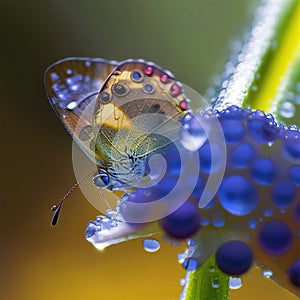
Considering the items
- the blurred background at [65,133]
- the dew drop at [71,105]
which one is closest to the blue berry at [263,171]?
the dew drop at [71,105]

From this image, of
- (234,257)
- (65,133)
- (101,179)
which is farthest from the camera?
(65,133)

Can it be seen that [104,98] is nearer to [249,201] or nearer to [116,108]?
[116,108]

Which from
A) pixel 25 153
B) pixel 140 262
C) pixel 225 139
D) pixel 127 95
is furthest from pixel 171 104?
pixel 25 153

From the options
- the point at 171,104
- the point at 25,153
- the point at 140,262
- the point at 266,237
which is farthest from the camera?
the point at 25,153

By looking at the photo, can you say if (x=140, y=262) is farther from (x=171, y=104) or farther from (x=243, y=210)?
(x=243, y=210)

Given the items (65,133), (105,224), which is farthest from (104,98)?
(65,133)

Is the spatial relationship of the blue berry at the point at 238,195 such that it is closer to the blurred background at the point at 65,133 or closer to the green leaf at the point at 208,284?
the green leaf at the point at 208,284

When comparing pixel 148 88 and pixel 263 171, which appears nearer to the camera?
pixel 263 171
